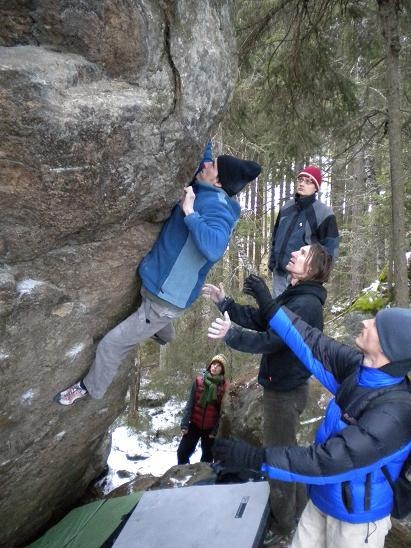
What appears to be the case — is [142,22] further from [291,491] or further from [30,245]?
[291,491]

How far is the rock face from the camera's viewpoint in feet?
8.23

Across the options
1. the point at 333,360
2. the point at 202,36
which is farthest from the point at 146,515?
the point at 202,36

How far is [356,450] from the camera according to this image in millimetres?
2500

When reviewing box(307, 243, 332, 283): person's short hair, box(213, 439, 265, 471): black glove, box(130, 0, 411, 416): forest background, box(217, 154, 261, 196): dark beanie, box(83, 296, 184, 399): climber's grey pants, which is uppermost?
box(130, 0, 411, 416): forest background

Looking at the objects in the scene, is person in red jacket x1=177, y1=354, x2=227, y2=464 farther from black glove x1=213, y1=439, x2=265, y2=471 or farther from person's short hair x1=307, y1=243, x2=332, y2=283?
black glove x1=213, y1=439, x2=265, y2=471

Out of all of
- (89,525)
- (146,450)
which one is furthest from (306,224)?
(146,450)

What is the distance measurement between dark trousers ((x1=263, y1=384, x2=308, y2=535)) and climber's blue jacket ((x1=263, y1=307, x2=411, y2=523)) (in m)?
1.05

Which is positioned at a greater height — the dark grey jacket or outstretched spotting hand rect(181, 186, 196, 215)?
outstretched spotting hand rect(181, 186, 196, 215)

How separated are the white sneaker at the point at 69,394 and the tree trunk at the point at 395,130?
4206mm

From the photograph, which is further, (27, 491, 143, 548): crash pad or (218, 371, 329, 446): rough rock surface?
(218, 371, 329, 446): rough rock surface

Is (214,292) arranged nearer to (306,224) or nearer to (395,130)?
(306,224)

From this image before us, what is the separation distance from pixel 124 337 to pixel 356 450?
1986 mm

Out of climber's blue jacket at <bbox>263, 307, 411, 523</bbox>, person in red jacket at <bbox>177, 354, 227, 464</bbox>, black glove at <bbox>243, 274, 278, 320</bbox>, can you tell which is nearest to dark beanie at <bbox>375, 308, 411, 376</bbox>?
climber's blue jacket at <bbox>263, 307, 411, 523</bbox>

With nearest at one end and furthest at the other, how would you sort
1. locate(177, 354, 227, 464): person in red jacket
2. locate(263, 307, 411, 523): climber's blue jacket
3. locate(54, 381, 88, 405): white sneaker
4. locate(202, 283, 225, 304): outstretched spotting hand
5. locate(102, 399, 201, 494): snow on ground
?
1. locate(263, 307, 411, 523): climber's blue jacket
2. locate(54, 381, 88, 405): white sneaker
3. locate(202, 283, 225, 304): outstretched spotting hand
4. locate(177, 354, 227, 464): person in red jacket
5. locate(102, 399, 201, 494): snow on ground
